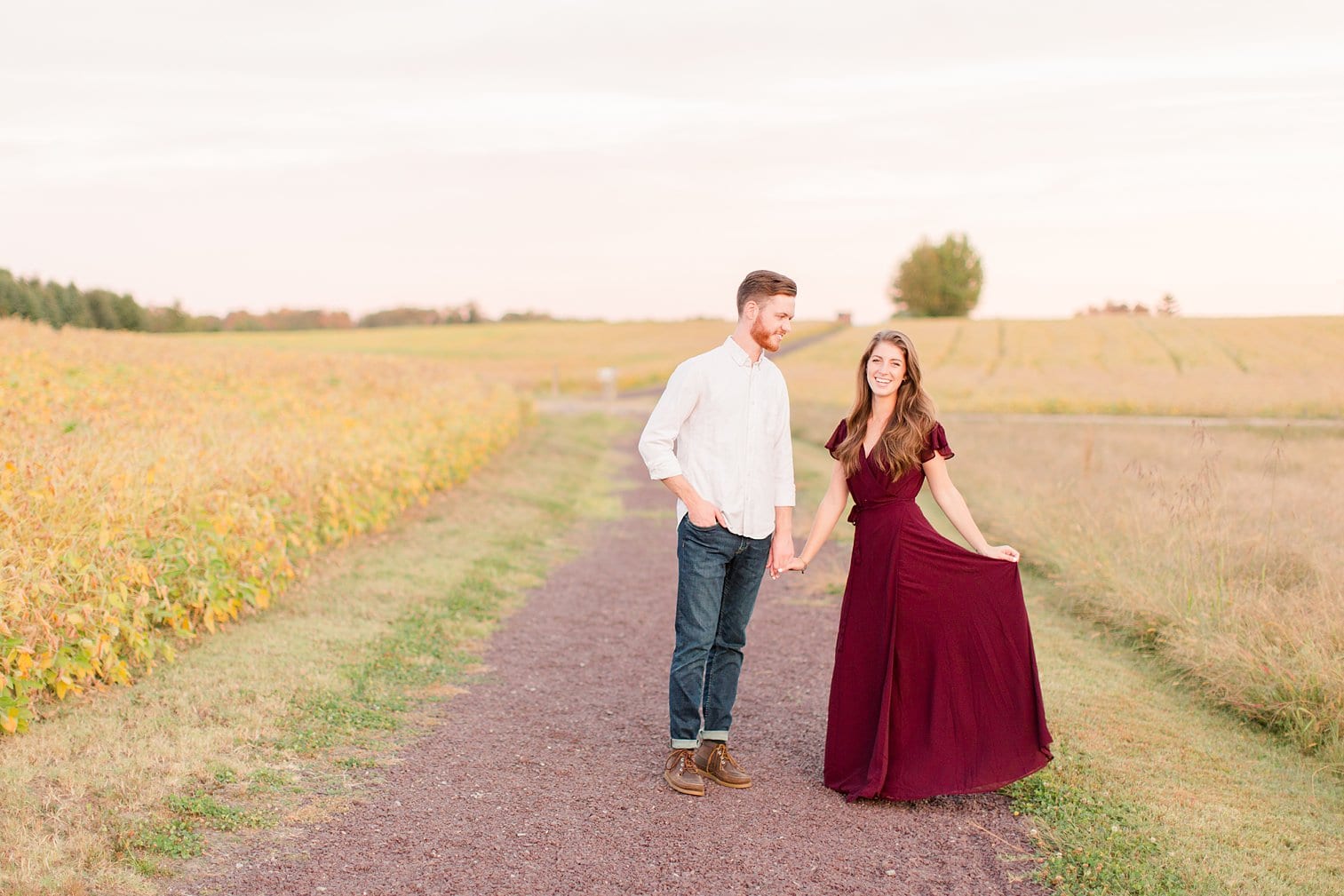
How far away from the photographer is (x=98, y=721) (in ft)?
16.3

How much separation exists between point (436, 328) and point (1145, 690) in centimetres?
7682

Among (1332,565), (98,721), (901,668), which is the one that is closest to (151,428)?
(98,721)

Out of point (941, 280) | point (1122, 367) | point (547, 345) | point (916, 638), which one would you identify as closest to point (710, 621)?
point (916, 638)

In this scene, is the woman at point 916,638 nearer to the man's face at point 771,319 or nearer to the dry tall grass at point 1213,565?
the man's face at point 771,319

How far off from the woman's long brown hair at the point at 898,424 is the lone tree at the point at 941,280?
329ft

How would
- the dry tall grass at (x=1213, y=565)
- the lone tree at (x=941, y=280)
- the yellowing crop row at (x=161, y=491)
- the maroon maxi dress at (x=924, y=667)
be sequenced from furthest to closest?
the lone tree at (x=941, y=280) → the dry tall grass at (x=1213, y=565) → the yellowing crop row at (x=161, y=491) → the maroon maxi dress at (x=924, y=667)

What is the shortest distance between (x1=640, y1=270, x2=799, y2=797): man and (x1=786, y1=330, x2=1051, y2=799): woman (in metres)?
0.27

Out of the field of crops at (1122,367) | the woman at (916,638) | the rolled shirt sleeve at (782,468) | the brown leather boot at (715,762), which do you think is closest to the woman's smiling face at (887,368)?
the woman at (916,638)

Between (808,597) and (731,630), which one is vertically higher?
(731,630)

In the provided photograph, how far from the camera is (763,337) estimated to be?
4.28 meters

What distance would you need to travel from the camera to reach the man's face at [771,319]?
4.23 metres

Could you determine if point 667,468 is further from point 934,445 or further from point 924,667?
point 924,667

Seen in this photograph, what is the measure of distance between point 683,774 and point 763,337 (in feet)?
6.50

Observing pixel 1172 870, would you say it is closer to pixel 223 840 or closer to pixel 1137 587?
pixel 223 840
